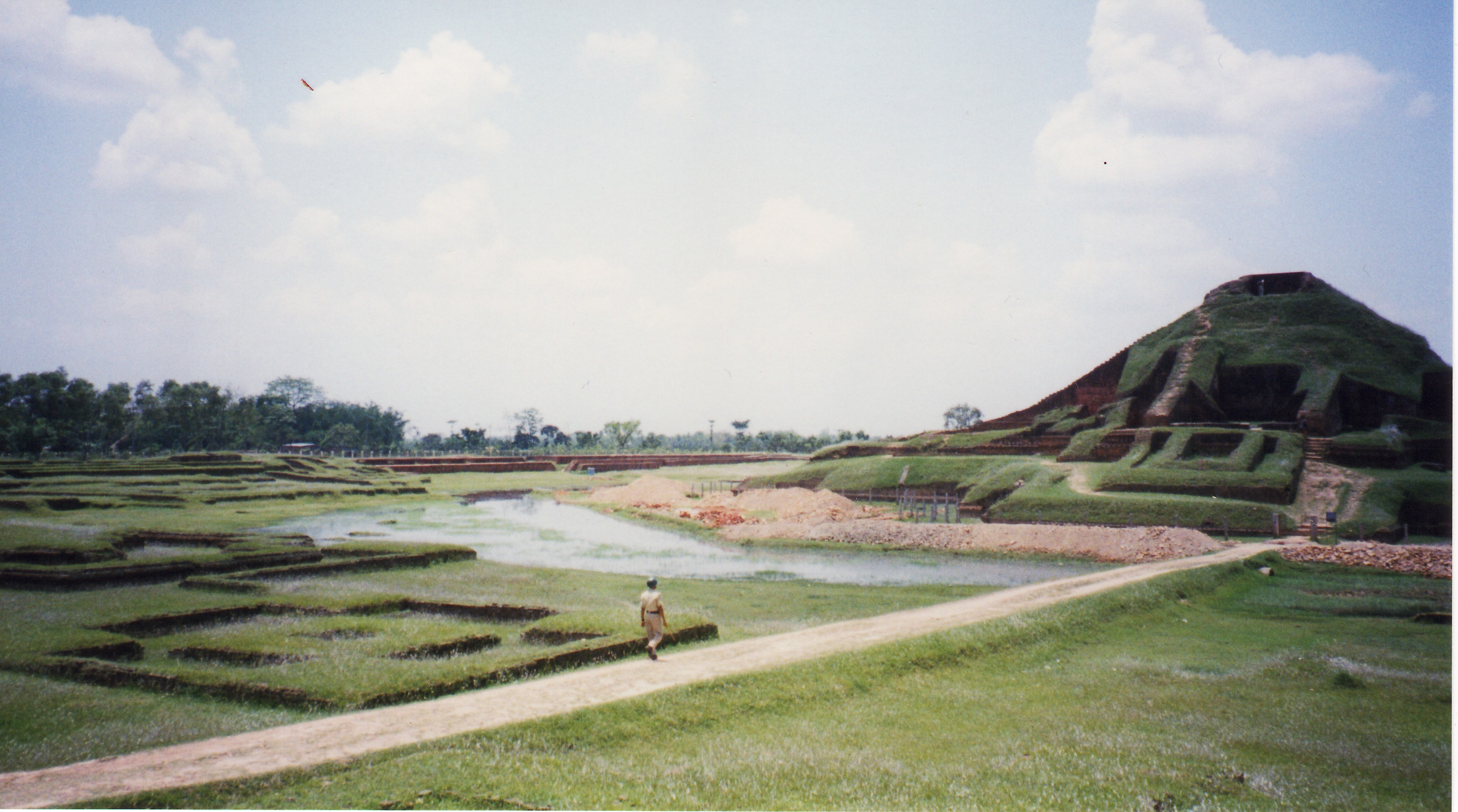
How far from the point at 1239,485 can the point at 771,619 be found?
77.5 feet

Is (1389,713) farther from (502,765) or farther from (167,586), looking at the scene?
(167,586)

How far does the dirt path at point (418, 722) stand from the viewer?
5.70 metres

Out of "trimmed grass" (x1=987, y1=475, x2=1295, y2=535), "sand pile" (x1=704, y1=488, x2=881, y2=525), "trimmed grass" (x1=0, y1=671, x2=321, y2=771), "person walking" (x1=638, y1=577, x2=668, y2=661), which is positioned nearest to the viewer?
"trimmed grass" (x1=0, y1=671, x2=321, y2=771)

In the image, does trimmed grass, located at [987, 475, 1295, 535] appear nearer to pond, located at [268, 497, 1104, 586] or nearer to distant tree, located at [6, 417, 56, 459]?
pond, located at [268, 497, 1104, 586]

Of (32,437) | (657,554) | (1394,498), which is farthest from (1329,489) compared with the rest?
(32,437)

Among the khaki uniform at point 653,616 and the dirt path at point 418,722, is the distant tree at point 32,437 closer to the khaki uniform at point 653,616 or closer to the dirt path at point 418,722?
the dirt path at point 418,722

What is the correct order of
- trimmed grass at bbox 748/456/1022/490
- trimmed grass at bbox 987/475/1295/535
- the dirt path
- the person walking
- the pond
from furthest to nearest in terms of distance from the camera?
1. trimmed grass at bbox 748/456/1022/490
2. trimmed grass at bbox 987/475/1295/535
3. the pond
4. the person walking
5. the dirt path

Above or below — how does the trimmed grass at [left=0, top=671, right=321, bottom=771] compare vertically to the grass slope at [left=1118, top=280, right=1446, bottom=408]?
below

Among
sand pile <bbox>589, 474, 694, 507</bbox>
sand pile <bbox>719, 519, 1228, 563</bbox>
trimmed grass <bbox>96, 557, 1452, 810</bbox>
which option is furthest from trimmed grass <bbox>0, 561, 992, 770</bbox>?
sand pile <bbox>589, 474, 694, 507</bbox>

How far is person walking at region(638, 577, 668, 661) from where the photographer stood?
9555 millimetres

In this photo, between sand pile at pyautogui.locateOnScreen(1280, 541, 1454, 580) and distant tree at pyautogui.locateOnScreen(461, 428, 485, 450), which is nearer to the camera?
sand pile at pyautogui.locateOnScreen(1280, 541, 1454, 580)

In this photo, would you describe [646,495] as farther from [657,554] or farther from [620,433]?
[620,433]

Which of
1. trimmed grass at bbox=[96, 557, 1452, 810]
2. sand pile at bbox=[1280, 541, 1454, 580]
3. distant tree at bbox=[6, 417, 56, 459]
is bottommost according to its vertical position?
trimmed grass at bbox=[96, 557, 1452, 810]

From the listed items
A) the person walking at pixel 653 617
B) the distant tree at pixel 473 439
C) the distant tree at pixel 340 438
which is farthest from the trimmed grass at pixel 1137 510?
the distant tree at pixel 473 439
